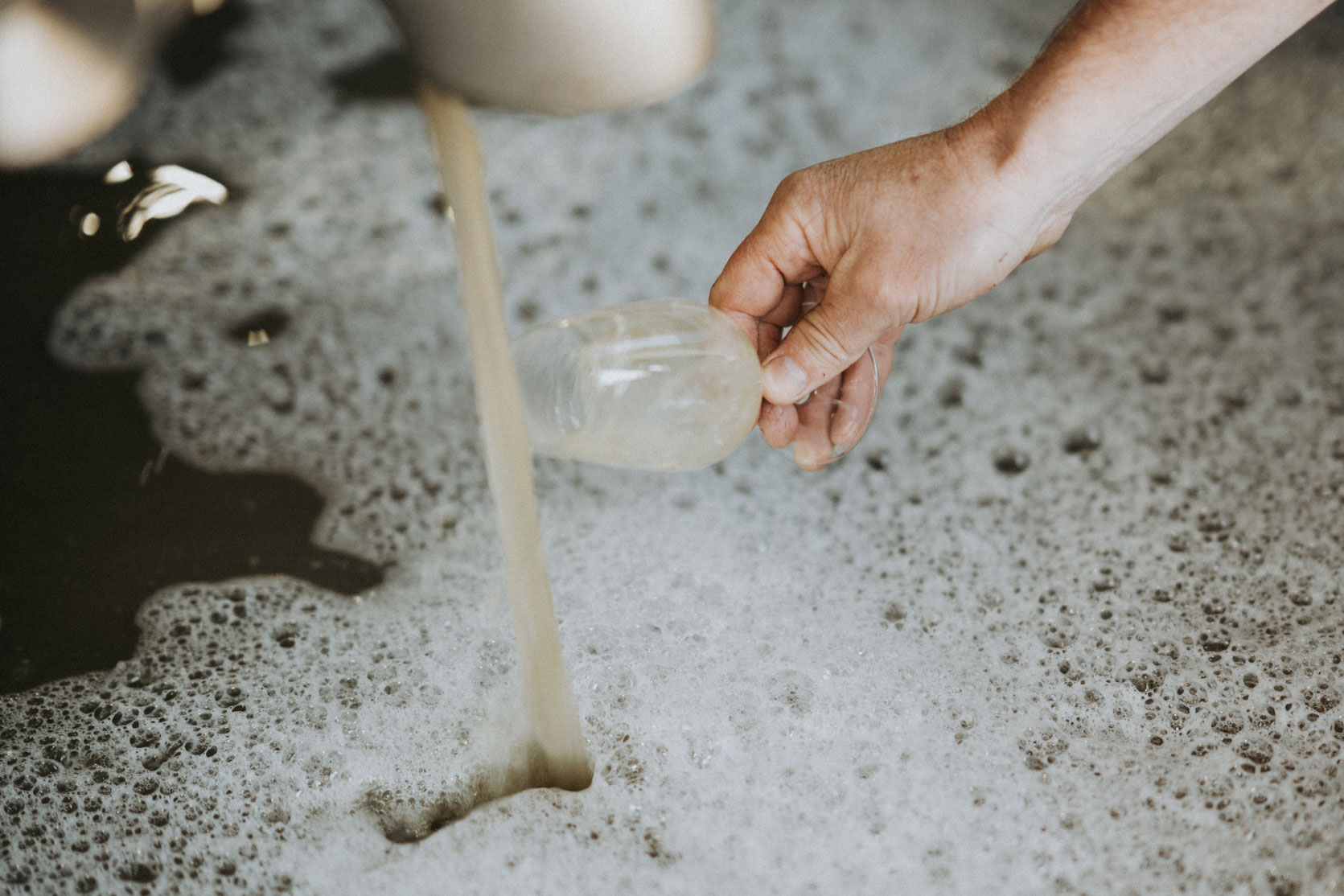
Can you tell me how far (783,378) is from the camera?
62 cm

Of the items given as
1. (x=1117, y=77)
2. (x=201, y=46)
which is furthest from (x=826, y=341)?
(x=201, y=46)

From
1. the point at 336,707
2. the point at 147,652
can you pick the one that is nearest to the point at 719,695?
the point at 336,707

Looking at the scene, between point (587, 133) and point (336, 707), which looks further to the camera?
point (587, 133)

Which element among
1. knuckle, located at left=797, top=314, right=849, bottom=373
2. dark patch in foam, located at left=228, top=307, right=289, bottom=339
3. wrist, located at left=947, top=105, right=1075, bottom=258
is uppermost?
wrist, located at left=947, top=105, right=1075, bottom=258

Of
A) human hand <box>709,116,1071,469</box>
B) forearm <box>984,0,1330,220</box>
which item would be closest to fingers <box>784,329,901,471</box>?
human hand <box>709,116,1071,469</box>

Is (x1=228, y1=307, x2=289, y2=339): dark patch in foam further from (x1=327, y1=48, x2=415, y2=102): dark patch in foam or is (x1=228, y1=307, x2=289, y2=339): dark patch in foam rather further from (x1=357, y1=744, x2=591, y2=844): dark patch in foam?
(x1=357, y1=744, x2=591, y2=844): dark patch in foam

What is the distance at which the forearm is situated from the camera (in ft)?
1.78

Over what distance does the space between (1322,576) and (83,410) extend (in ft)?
3.14

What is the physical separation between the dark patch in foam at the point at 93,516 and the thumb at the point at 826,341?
33cm

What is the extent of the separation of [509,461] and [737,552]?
0.20 metres

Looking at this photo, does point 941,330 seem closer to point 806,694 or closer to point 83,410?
point 806,694

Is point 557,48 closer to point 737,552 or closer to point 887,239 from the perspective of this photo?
point 887,239

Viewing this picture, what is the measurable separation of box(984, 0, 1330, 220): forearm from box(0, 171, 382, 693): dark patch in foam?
520mm

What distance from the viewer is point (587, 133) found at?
40.8 inches
